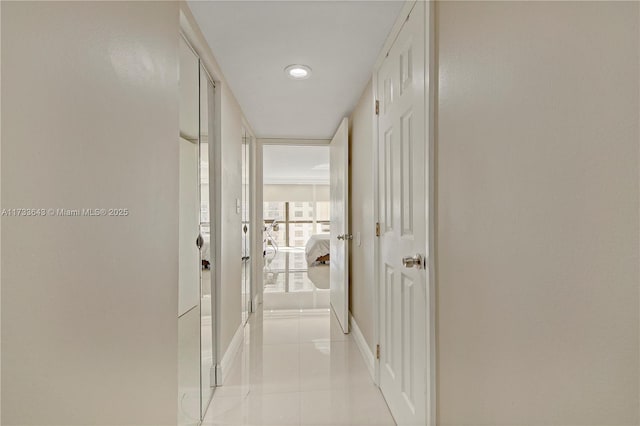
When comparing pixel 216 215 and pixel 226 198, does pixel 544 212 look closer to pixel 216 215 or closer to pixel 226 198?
pixel 216 215

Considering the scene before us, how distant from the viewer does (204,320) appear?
1873mm

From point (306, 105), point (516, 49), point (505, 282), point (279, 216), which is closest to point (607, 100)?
point (516, 49)

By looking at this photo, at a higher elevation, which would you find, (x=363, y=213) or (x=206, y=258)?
(x=363, y=213)

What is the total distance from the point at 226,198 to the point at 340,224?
51.1 inches

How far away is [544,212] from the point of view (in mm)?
686

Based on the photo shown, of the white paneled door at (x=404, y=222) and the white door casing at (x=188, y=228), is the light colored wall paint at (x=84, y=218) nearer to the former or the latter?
the white door casing at (x=188, y=228)

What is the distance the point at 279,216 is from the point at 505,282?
10.2m

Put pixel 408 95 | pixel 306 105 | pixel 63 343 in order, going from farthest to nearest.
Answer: pixel 306 105 < pixel 408 95 < pixel 63 343

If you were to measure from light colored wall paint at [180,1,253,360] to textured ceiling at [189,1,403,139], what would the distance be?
0.09 meters

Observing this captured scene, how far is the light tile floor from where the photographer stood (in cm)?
177

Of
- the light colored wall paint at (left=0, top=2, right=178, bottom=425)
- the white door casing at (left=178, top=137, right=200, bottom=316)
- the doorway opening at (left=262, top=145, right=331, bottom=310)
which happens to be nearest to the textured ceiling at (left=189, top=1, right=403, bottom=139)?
the light colored wall paint at (left=0, top=2, right=178, bottom=425)

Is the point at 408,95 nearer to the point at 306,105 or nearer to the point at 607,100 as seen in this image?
the point at 607,100

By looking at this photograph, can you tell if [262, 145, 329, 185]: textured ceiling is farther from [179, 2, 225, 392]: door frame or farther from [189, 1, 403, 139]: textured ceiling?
[179, 2, 225, 392]: door frame

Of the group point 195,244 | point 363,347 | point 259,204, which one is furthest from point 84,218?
point 259,204
